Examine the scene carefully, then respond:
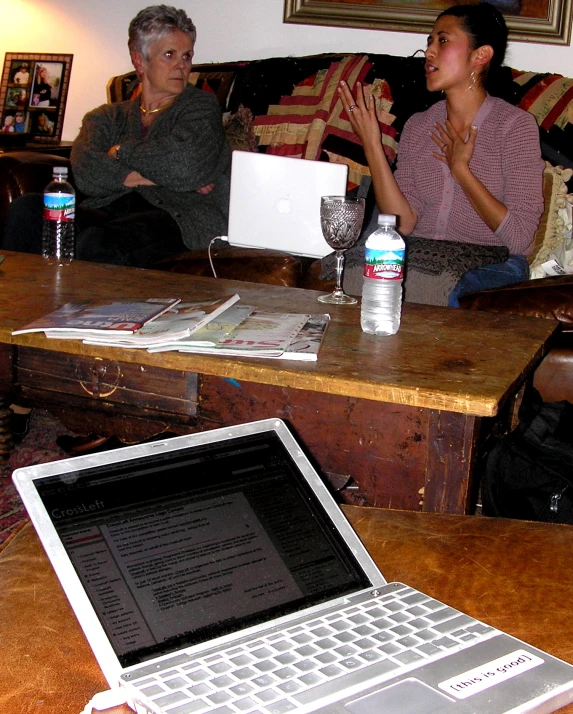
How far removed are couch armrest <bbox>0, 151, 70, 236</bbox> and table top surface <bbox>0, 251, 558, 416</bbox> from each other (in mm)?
1059

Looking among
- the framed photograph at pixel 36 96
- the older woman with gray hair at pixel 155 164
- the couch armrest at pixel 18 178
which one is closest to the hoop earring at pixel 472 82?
the older woman with gray hair at pixel 155 164

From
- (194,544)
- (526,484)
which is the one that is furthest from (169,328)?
(194,544)

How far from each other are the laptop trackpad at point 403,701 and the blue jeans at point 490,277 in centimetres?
177

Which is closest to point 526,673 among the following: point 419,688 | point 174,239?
point 419,688

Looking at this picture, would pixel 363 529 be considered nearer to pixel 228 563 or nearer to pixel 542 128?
pixel 228 563

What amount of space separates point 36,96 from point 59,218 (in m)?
2.04

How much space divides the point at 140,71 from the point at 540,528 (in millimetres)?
2621

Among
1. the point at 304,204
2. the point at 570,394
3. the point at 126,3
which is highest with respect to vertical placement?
the point at 126,3

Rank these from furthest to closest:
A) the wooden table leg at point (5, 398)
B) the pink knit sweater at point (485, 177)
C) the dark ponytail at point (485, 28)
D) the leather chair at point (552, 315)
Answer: the dark ponytail at point (485, 28)
the pink knit sweater at point (485, 177)
the leather chair at point (552, 315)
the wooden table leg at point (5, 398)

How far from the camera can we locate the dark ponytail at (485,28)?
2393 millimetres

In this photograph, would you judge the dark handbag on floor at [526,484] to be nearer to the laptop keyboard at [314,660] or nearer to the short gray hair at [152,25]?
the laptop keyboard at [314,660]

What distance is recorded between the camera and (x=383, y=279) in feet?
4.40

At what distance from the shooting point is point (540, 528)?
57cm

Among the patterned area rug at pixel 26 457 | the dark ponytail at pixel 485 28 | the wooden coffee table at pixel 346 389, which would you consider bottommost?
the patterned area rug at pixel 26 457
